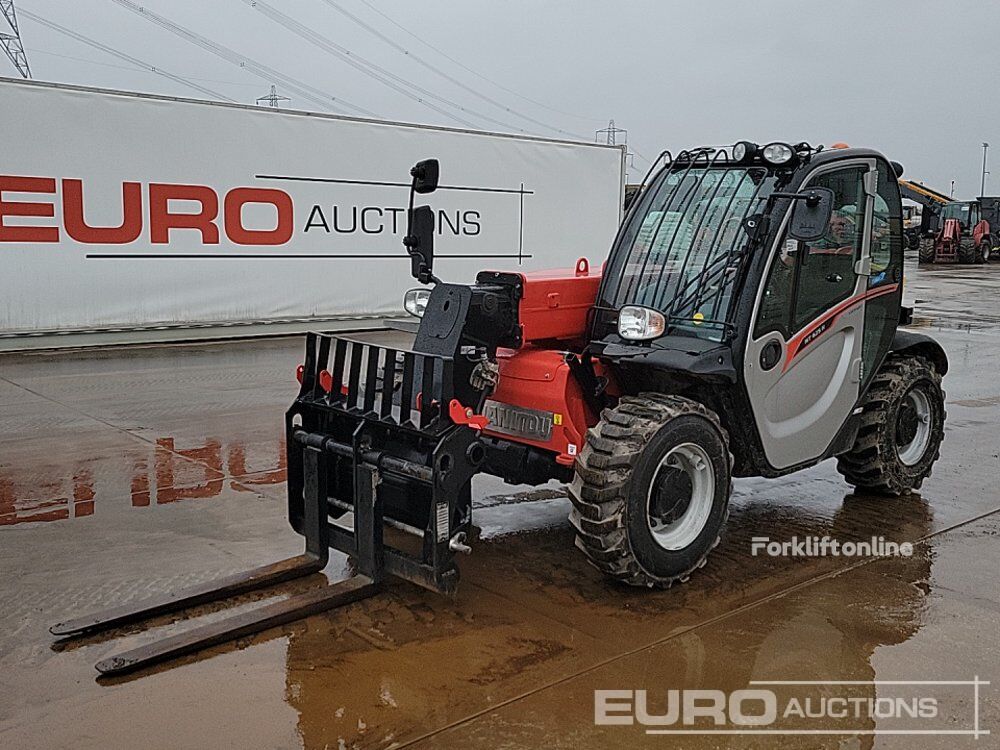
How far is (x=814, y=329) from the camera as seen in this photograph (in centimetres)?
519

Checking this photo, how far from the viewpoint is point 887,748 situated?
11.2ft

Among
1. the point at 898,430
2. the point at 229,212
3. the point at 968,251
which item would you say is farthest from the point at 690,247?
the point at 968,251

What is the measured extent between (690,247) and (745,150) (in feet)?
1.94

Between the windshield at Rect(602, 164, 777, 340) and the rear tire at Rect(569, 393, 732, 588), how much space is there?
545mm

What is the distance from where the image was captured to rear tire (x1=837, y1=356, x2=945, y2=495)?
5.91 metres

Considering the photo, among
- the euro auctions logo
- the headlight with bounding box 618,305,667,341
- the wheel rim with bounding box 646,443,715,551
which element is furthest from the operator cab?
the euro auctions logo

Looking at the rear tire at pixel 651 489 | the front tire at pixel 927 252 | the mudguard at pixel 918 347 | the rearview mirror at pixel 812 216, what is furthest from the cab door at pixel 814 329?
the front tire at pixel 927 252

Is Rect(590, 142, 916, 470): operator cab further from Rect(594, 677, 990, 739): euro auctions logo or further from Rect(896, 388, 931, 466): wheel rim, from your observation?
Rect(594, 677, 990, 739): euro auctions logo

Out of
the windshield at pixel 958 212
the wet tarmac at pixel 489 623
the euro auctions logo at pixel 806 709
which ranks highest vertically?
the windshield at pixel 958 212

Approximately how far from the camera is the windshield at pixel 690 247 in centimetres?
485

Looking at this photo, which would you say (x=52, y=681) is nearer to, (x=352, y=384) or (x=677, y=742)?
(x=352, y=384)

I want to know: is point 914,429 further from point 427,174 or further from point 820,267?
point 427,174

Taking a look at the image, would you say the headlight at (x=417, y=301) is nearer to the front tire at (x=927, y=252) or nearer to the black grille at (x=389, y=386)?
the black grille at (x=389, y=386)

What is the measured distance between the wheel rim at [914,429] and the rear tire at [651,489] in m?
1.92
